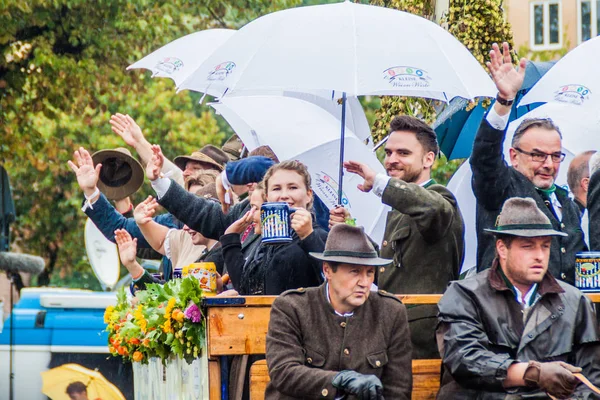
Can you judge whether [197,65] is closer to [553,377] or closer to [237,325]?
[237,325]

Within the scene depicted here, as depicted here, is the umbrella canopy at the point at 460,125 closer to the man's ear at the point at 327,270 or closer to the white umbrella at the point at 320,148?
the white umbrella at the point at 320,148

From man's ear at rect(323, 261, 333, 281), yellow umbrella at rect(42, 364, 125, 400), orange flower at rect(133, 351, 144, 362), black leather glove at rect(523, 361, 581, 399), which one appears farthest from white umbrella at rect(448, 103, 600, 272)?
yellow umbrella at rect(42, 364, 125, 400)

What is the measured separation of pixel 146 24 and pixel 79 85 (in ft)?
4.40

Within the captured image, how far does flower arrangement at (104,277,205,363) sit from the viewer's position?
8.26 metres

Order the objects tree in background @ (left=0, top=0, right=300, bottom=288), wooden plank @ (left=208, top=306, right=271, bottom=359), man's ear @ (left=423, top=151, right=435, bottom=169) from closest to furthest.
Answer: wooden plank @ (left=208, top=306, right=271, bottom=359) < man's ear @ (left=423, top=151, right=435, bottom=169) < tree in background @ (left=0, top=0, right=300, bottom=288)

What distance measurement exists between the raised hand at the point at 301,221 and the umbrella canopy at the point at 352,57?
28.9 inches

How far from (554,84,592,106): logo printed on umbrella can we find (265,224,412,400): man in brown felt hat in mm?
1965

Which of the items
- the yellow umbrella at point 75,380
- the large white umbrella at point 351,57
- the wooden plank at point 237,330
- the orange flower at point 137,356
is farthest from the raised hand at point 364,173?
the yellow umbrella at point 75,380

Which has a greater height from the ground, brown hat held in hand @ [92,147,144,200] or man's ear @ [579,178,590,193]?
brown hat held in hand @ [92,147,144,200]

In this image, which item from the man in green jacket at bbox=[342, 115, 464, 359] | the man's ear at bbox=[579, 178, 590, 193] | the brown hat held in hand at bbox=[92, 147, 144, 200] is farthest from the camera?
the brown hat held in hand at bbox=[92, 147, 144, 200]

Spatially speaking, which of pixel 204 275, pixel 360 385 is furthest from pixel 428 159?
pixel 360 385

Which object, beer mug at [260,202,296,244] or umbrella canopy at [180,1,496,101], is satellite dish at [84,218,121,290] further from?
beer mug at [260,202,296,244]

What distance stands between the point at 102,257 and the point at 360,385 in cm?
1200

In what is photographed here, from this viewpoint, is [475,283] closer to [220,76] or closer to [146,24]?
[220,76]
